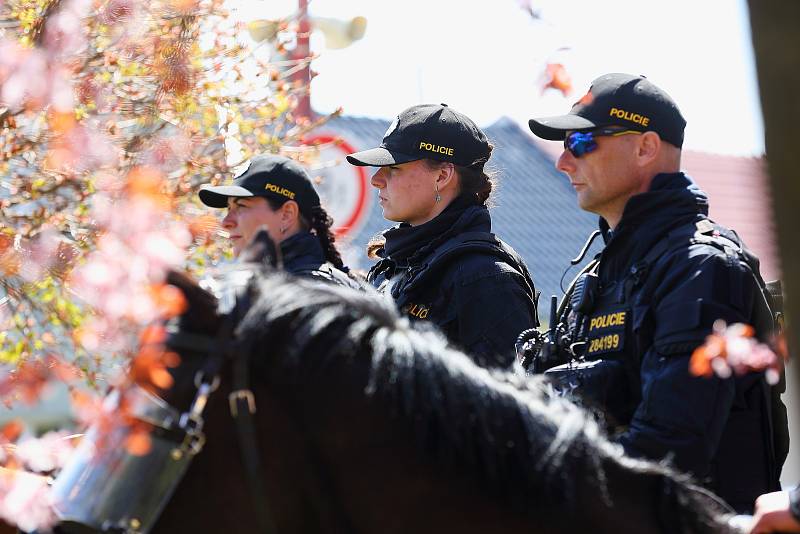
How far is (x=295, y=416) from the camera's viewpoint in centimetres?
192

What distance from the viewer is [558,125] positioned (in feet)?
10.5

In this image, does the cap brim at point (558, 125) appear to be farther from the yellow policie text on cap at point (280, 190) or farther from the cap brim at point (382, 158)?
the yellow policie text on cap at point (280, 190)

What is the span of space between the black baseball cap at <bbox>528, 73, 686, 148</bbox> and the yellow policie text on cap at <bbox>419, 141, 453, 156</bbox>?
810 mm

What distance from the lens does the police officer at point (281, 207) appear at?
4.44 m

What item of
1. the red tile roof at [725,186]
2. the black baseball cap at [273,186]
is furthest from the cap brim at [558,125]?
the red tile roof at [725,186]

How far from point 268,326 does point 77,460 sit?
467 millimetres

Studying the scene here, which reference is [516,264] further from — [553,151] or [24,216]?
[553,151]

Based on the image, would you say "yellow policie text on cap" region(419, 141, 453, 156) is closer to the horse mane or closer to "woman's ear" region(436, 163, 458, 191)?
"woman's ear" region(436, 163, 458, 191)

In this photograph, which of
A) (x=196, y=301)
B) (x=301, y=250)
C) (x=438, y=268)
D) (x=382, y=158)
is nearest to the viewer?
(x=196, y=301)

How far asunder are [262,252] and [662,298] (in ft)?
3.92

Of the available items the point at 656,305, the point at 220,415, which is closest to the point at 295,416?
the point at 220,415

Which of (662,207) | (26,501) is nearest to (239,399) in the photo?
(26,501)

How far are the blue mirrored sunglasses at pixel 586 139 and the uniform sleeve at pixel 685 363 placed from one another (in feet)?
1.83

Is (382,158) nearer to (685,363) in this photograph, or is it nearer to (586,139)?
(586,139)
